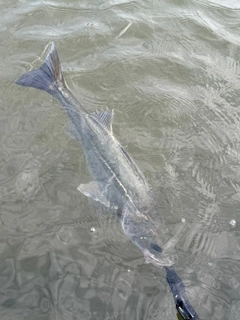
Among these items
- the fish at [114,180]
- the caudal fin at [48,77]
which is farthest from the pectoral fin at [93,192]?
the caudal fin at [48,77]

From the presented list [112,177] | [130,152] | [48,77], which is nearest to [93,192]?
[112,177]

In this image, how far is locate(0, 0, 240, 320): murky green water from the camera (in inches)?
148

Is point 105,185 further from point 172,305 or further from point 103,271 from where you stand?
point 172,305

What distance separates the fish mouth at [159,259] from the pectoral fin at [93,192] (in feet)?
2.49

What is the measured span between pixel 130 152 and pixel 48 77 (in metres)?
1.46

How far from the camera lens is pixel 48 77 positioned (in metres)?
5.09

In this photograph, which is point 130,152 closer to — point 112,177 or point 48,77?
point 112,177

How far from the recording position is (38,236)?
4.18m

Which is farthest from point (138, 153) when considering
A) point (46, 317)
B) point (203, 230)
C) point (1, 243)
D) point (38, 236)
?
point (46, 317)

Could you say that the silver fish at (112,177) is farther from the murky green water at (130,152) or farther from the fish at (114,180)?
the murky green water at (130,152)

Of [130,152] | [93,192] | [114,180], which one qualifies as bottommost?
[130,152]

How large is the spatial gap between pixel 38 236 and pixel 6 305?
2.69ft

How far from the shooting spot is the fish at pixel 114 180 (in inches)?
148

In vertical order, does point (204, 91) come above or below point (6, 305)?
above
